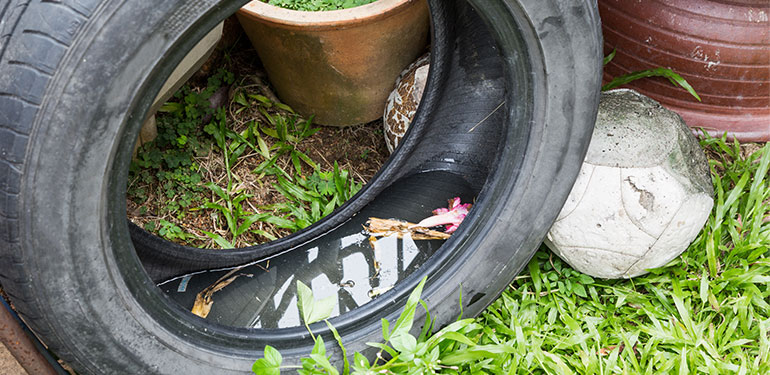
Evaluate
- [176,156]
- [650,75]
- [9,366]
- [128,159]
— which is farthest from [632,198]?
[9,366]

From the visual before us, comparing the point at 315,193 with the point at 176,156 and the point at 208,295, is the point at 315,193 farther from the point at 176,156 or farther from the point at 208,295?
the point at 208,295

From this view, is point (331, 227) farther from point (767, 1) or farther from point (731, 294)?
point (767, 1)

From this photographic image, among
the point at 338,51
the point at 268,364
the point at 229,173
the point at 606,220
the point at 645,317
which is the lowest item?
the point at 645,317

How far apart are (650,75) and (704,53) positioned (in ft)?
0.65

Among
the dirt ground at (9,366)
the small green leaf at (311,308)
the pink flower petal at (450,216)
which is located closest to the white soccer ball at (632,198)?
the pink flower petal at (450,216)

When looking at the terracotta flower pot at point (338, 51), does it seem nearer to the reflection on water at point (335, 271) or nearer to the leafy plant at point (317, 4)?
the leafy plant at point (317, 4)

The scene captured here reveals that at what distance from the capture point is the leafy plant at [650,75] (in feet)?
7.98

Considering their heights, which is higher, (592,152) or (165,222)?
(165,222)

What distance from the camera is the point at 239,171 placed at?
277cm

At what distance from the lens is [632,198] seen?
2023mm

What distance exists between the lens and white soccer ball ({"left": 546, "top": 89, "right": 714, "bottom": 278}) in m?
2.03

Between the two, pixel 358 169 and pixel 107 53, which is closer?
pixel 107 53

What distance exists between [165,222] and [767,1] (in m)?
2.42

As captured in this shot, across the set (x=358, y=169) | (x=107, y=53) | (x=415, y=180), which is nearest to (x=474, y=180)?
(x=415, y=180)
